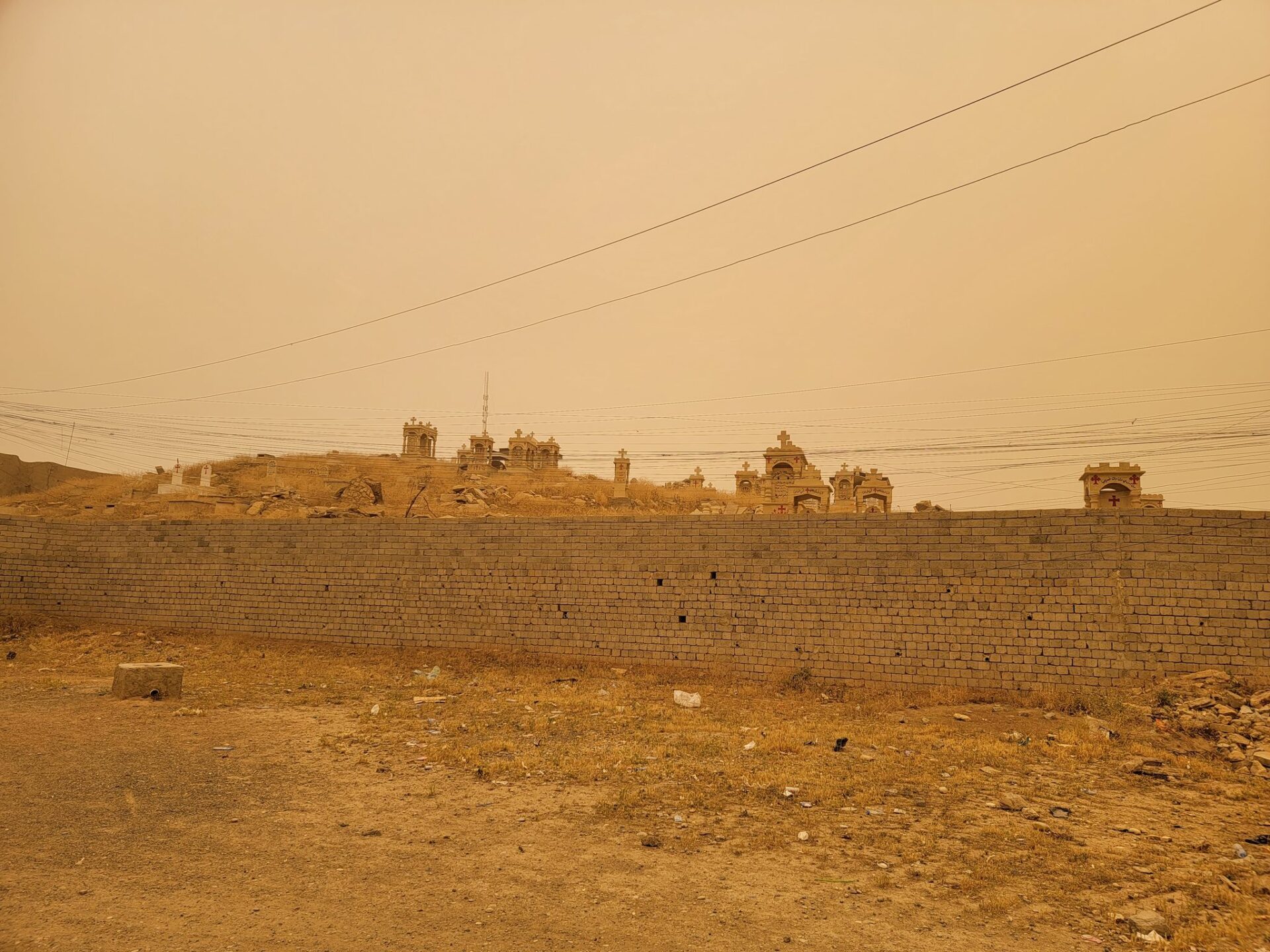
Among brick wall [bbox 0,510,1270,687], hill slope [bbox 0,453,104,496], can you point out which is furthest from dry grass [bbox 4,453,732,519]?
brick wall [bbox 0,510,1270,687]

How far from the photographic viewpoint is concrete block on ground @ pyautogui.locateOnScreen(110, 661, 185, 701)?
10.1 m

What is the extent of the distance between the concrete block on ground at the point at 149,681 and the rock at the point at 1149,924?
11.8 metres

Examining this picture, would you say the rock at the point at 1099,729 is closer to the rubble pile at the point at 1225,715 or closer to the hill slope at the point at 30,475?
the rubble pile at the point at 1225,715

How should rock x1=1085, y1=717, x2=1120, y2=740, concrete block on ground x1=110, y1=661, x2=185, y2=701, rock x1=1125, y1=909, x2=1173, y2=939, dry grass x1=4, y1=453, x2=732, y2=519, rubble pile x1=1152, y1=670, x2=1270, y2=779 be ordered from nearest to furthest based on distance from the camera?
rock x1=1125, y1=909, x2=1173, y2=939
rubble pile x1=1152, y1=670, x2=1270, y2=779
rock x1=1085, y1=717, x2=1120, y2=740
concrete block on ground x1=110, y1=661, x2=185, y2=701
dry grass x1=4, y1=453, x2=732, y2=519

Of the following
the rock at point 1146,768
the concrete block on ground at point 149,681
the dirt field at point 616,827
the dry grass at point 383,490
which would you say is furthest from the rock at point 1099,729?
the dry grass at point 383,490

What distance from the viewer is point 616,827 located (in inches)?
215

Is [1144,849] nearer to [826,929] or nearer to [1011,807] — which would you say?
[1011,807]

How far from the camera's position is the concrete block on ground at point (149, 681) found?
10125mm

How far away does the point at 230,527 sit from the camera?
16125 millimetres

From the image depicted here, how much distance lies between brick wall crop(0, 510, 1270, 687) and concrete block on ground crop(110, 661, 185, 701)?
14.7 feet

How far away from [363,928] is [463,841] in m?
1.35

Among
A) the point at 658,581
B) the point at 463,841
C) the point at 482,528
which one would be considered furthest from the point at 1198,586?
the point at 482,528

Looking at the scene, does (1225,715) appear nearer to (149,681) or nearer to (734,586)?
(734,586)

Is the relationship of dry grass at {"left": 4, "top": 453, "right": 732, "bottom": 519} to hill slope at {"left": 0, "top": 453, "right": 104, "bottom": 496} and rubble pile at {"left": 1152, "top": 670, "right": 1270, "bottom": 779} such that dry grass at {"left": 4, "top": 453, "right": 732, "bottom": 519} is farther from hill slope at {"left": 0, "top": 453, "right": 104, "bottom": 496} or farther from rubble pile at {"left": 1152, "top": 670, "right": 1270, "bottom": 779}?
rubble pile at {"left": 1152, "top": 670, "right": 1270, "bottom": 779}
